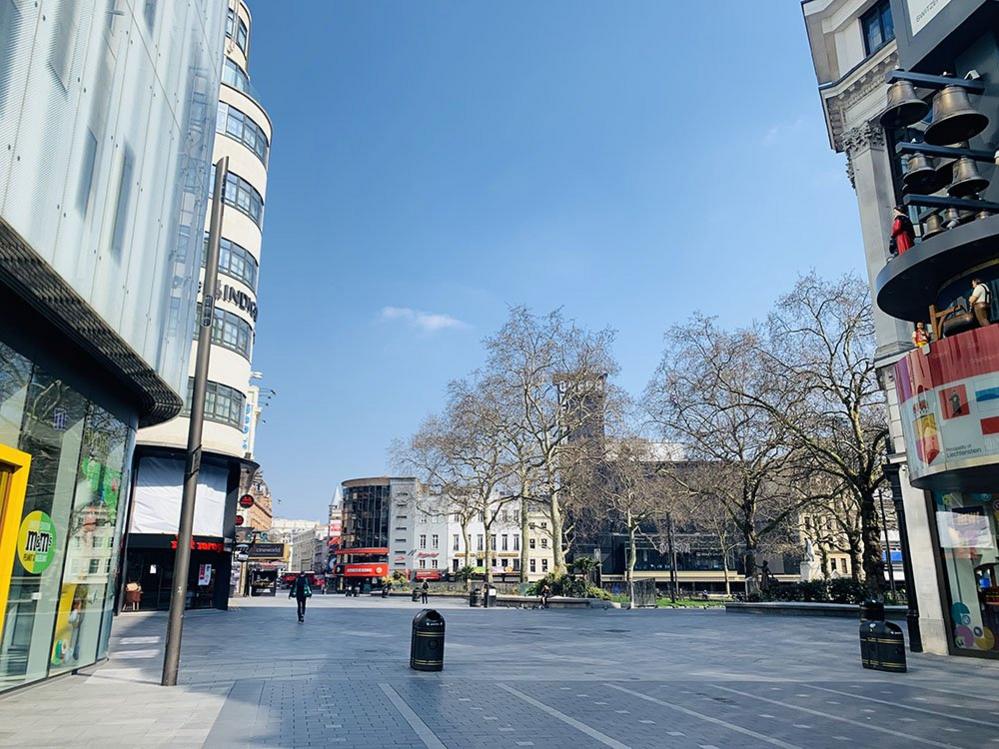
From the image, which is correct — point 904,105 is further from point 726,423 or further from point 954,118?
point 726,423

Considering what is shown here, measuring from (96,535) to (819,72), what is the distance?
27.1 m

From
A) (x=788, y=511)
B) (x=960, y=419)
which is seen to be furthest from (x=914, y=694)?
(x=788, y=511)

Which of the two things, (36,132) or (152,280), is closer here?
(36,132)

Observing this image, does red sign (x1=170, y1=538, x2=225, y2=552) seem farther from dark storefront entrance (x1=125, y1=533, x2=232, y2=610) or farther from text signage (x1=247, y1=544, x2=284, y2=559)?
text signage (x1=247, y1=544, x2=284, y2=559)

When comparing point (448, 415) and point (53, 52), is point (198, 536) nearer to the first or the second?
point (448, 415)

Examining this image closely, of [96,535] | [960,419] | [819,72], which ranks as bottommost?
[96,535]

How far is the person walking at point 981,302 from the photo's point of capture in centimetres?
1083

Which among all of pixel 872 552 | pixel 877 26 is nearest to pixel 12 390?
pixel 877 26

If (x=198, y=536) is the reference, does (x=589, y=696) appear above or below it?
below

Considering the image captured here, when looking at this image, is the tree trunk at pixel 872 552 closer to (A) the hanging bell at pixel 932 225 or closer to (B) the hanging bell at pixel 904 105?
(A) the hanging bell at pixel 932 225

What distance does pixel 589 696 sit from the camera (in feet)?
38.3

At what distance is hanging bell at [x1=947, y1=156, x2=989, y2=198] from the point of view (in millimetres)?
11367

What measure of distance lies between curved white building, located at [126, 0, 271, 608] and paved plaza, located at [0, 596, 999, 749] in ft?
37.9

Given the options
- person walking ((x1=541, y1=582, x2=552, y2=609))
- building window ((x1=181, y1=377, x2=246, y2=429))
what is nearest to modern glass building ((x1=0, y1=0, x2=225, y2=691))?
building window ((x1=181, y1=377, x2=246, y2=429))
